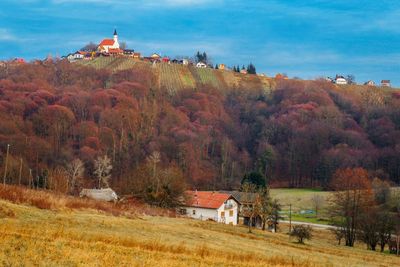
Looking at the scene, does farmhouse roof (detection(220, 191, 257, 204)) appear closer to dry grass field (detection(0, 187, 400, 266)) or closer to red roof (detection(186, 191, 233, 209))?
red roof (detection(186, 191, 233, 209))

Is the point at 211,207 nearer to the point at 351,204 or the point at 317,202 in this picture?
the point at 351,204

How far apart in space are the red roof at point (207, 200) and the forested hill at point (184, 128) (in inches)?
734

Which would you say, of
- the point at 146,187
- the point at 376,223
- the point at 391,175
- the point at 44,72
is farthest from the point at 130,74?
the point at 376,223

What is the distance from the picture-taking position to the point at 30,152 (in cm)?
11125

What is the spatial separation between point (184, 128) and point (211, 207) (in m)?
80.6

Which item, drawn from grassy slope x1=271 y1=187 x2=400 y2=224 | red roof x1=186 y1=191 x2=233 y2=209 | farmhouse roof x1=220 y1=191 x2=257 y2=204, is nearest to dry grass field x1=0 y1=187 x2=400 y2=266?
red roof x1=186 y1=191 x2=233 y2=209

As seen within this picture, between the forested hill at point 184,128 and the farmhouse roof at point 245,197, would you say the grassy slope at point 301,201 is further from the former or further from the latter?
the forested hill at point 184,128

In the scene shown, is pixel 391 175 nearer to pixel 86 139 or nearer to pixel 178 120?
pixel 178 120

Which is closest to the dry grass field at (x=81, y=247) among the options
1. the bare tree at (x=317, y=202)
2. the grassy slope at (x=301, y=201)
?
the grassy slope at (x=301, y=201)

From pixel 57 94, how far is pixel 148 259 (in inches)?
5754

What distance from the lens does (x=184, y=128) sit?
497 ft

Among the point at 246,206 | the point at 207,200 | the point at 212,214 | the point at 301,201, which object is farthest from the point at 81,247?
the point at 301,201

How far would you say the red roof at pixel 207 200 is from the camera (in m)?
72.7

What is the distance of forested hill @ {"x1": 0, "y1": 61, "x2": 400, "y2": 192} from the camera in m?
120
